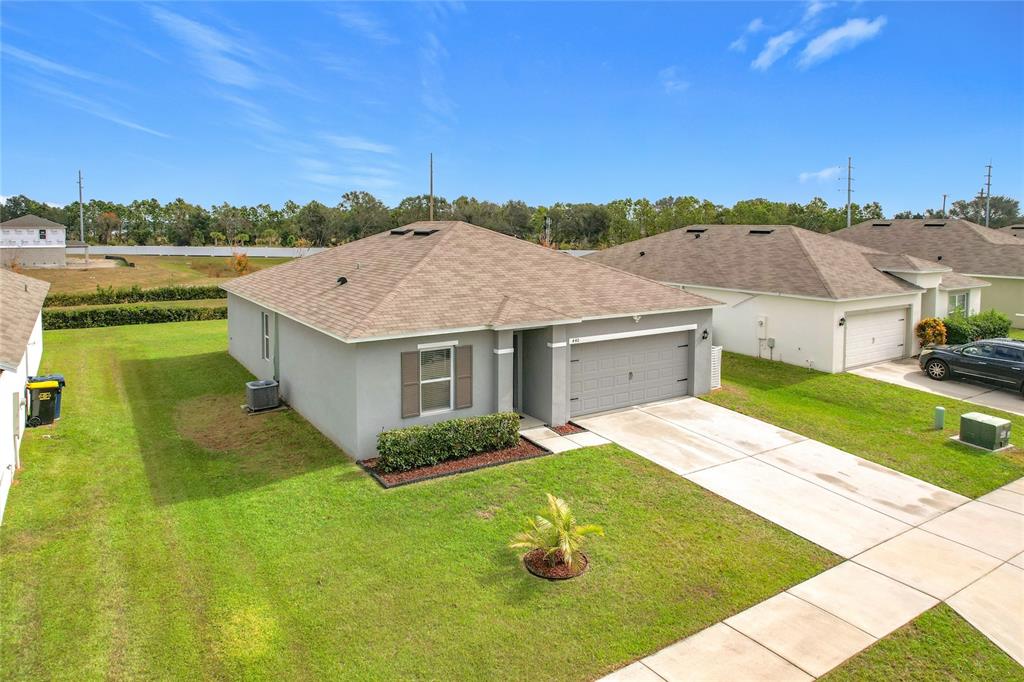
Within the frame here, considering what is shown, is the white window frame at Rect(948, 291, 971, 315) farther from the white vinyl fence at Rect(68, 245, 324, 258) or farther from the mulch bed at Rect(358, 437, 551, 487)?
the white vinyl fence at Rect(68, 245, 324, 258)

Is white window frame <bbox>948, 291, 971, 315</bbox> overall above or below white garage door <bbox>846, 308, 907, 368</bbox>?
above

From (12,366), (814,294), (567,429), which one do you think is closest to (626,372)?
(567,429)

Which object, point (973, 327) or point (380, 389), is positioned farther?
point (973, 327)

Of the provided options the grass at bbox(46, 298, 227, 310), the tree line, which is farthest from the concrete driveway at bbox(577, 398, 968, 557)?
the tree line

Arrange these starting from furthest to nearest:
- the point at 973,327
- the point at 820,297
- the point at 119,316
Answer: the point at 119,316
the point at 973,327
the point at 820,297

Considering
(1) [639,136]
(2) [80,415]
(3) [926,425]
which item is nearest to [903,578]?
(3) [926,425]

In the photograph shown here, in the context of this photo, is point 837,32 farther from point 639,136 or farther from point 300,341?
point 300,341

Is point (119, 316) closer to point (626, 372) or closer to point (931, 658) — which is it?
point (626, 372)
